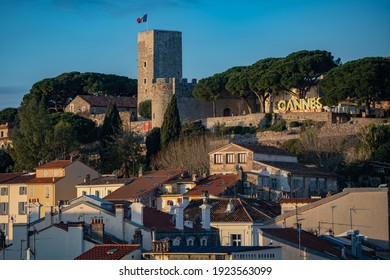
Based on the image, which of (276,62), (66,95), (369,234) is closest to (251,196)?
(369,234)

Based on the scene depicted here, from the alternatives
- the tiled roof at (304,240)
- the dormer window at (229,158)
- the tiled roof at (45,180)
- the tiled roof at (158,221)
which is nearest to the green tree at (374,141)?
the dormer window at (229,158)

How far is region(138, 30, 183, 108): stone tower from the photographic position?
48.7 metres

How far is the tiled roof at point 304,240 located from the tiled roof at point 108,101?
1218 inches

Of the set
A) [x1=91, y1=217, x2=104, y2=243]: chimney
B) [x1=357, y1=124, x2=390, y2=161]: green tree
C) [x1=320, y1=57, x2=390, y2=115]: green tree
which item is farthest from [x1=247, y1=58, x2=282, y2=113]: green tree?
[x1=91, y1=217, x2=104, y2=243]: chimney

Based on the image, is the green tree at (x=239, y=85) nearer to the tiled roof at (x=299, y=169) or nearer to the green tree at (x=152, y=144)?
the green tree at (x=152, y=144)

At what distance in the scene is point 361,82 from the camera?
1506 inches

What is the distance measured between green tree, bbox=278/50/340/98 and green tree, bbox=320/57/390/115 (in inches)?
88.3

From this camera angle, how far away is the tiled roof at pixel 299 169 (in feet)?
107

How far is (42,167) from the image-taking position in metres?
34.8

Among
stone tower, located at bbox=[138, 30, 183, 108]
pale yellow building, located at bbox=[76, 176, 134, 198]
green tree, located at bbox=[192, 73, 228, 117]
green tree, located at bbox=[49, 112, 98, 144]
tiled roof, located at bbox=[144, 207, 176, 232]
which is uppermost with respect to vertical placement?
stone tower, located at bbox=[138, 30, 183, 108]

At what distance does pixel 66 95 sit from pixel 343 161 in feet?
66.0

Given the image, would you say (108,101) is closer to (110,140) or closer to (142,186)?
(110,140)

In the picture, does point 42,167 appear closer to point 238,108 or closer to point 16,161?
point 16,161

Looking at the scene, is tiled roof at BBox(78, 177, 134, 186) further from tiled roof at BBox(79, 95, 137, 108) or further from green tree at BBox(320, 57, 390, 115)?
tiled roof at BBox(79, 95, 137, 108)
